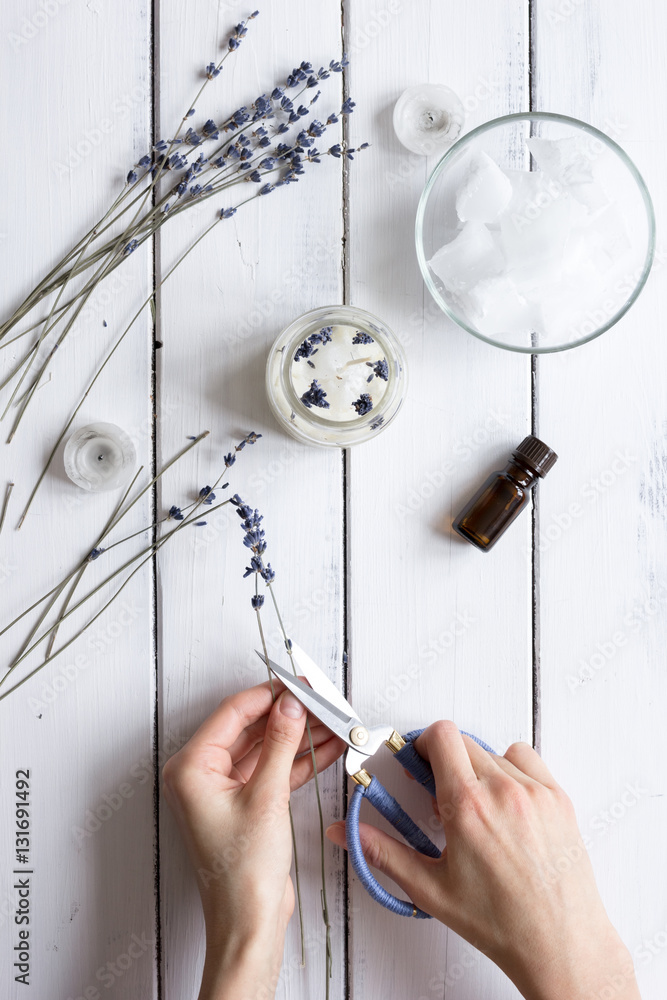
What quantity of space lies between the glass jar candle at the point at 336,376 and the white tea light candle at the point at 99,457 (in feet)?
0.67

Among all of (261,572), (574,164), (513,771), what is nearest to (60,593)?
(261,572)

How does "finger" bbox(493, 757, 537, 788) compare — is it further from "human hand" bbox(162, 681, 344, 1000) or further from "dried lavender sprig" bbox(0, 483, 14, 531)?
"dried lavender sprig" bbox(0, 483, 14, 531)

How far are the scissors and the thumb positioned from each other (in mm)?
23

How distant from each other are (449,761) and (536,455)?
394 mm

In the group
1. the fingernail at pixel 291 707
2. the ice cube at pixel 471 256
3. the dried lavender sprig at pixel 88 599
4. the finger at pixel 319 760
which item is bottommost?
the finger at pixel 319 760

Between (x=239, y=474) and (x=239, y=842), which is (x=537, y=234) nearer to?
(x=239, y=474)

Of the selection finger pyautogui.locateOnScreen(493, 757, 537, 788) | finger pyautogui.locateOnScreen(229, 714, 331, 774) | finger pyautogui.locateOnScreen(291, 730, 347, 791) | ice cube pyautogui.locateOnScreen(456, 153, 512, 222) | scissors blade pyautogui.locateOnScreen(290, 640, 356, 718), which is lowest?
finger pyautogui.locateOnScreen(493, 757, 537, 788)

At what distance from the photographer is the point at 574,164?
1.02 m

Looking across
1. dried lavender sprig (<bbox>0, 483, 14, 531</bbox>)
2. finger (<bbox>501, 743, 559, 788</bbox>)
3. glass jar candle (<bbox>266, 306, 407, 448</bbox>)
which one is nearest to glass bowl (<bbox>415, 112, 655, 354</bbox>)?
glass jar candle (<bbox>266, 306, 407, 448</bbox>)

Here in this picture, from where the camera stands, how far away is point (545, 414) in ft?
3.59

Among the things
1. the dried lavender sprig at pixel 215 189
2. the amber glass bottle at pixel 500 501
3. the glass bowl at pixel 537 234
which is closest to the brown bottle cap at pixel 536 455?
the amber glass bottle at pixel 500 501

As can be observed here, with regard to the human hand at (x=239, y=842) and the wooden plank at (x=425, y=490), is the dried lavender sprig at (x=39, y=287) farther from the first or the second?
the human hand at (x=239, y=842)

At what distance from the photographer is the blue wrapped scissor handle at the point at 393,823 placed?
0.96m

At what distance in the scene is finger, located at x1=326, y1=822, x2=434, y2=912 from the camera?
965mm
